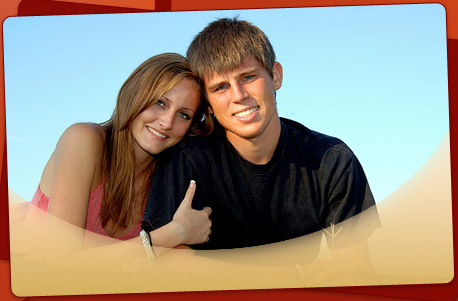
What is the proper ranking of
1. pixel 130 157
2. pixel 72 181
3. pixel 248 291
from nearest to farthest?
pixel 248 291 → pixel 72 181 → pixel 130 157

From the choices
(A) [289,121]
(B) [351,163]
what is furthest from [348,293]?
(A) [289,121]

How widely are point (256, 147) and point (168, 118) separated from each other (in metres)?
0.57

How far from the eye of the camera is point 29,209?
141 inches

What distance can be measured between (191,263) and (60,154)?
41.0 inches

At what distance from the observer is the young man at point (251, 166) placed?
3.39 m

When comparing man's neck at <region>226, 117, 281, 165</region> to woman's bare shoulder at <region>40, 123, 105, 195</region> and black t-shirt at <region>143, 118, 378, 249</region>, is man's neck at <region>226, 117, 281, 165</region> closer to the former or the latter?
black t-shirt at <region>143, 118, 378, 249</region>

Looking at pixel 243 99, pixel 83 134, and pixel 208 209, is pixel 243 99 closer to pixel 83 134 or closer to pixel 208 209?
pixel 208 209

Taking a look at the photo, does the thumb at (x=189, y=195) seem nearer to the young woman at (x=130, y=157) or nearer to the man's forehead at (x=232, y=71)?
the young woman at (x=130, y=157)

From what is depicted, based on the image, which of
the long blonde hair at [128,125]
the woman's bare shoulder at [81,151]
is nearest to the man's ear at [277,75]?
the long blonde hair at [128,125]

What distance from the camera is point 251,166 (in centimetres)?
344

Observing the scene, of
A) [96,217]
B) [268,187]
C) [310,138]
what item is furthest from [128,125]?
[310,138]

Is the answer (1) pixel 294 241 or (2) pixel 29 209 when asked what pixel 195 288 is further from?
(2) pixel 29 209

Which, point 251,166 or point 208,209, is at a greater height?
point 251,166

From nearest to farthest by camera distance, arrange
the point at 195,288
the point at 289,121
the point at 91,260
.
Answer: the point at 195,288 → the point at 91,260 → the point at 289,121
